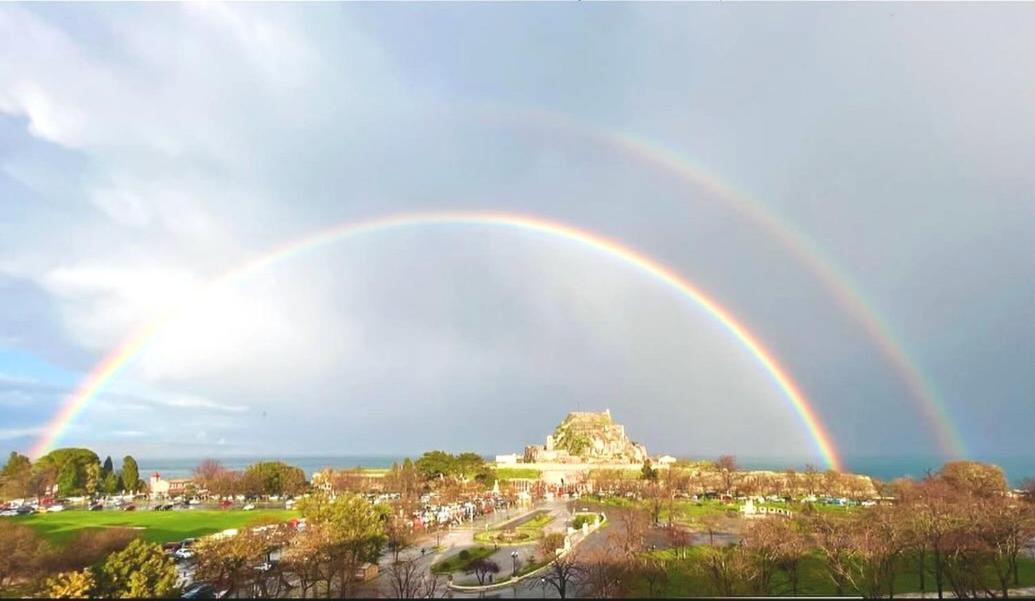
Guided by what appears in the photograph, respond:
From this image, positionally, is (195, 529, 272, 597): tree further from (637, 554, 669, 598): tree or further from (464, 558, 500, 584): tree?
(637, 554, 669, 598): tree

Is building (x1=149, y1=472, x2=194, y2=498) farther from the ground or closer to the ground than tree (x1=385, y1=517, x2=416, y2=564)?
closer to the ground

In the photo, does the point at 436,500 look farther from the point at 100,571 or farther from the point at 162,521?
the point at 100,571

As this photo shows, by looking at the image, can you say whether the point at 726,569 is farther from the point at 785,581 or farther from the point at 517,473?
the point at 517,473

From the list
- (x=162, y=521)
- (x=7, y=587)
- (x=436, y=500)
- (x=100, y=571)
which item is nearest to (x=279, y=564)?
(x=100, y=571)

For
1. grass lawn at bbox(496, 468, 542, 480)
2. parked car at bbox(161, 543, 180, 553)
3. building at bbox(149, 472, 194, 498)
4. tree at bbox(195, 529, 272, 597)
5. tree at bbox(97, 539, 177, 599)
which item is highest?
tree at bbox(97, 539, 177, 599)

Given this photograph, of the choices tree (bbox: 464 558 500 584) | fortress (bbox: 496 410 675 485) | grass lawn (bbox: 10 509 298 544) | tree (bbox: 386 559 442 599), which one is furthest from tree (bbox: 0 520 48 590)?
fortress (bbox: 496 410 675 485)

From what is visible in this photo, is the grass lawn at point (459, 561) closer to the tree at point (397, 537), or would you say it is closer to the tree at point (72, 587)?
the tree at point (397, 537)
